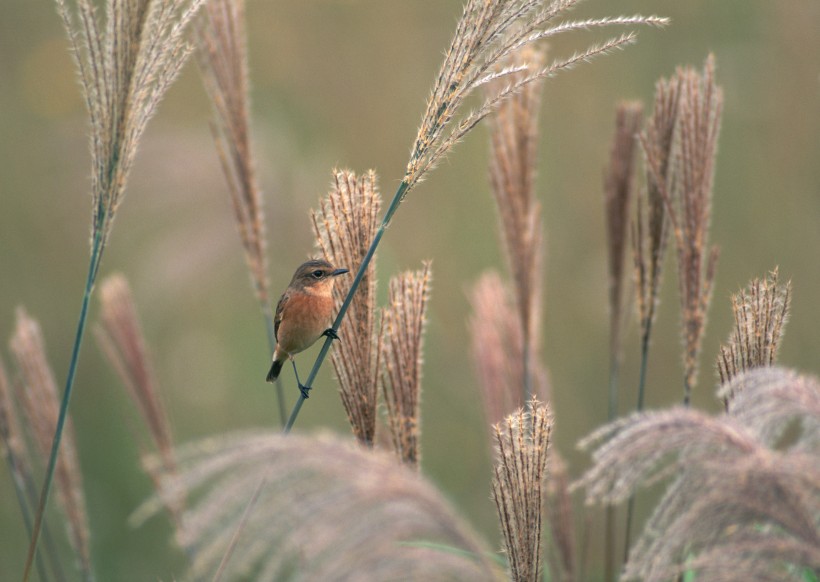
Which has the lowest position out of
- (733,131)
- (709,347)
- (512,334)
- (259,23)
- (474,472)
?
(474,472)

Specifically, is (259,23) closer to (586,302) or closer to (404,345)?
(586,302)

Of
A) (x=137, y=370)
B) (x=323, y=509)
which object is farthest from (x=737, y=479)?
(x=137, y=370)

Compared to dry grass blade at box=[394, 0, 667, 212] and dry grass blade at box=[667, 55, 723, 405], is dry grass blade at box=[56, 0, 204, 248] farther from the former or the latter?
dry grass blade at box=[667, 55, 723, 405]

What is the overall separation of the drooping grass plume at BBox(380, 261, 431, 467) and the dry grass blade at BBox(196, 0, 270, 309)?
1.45 feet

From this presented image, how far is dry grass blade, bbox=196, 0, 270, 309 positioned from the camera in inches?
71.2

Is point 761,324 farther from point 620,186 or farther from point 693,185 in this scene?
point 620,186

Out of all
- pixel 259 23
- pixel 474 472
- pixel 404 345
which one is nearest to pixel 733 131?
pixel 474 472

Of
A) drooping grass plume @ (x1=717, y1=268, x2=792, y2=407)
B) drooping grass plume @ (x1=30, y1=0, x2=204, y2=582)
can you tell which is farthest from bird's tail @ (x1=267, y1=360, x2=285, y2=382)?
drooping grass plume @ (x1=717, y1=268, x2=792, y2=407)

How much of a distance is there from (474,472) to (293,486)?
2581mm

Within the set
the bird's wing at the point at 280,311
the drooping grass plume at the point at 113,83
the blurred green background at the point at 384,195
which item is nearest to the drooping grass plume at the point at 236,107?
the bird's wing at the point at 280,311

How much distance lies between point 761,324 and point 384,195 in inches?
106

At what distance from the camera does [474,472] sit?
3.34m

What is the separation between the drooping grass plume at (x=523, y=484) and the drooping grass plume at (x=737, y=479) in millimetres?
291

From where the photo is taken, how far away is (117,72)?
1.27m
